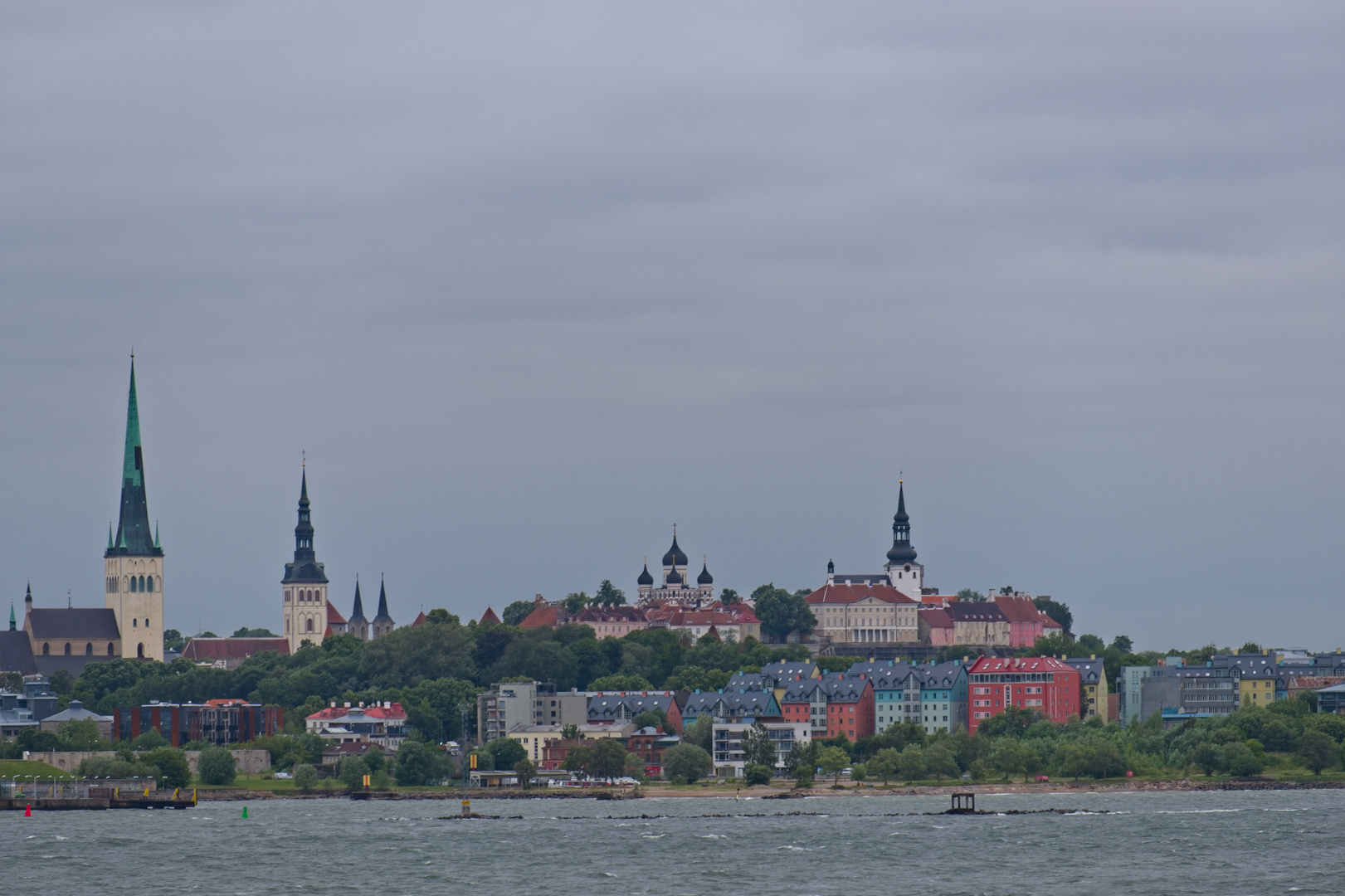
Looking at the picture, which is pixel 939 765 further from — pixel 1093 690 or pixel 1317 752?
pixel 1093 690

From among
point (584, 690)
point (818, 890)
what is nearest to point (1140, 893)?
point (818, 890)

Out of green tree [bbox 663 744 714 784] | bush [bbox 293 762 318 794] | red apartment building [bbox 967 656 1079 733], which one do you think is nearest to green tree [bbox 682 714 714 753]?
green tree [bbox 663 744 714 784]

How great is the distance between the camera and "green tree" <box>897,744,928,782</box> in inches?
5335

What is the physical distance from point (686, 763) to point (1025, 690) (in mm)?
29759

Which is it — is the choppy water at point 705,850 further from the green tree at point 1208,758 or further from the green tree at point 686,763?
the green tree at point 686,763

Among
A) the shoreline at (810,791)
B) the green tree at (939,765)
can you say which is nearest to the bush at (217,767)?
the shoreline at (810,791)

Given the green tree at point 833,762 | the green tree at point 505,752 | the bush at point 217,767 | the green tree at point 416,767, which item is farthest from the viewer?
the green tree at point 505,752

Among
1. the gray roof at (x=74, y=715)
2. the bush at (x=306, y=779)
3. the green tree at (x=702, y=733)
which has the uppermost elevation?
the gray roof at (x=74, y=715)

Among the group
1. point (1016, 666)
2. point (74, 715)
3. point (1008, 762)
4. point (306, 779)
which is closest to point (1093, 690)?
point (1016, 666)

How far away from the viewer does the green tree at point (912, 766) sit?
445ft

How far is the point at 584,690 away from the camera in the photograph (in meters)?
183

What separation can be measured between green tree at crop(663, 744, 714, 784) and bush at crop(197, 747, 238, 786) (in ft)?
81.0

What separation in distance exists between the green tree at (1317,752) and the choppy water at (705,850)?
10782 mm

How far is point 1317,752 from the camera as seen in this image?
134m
